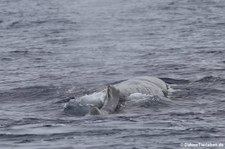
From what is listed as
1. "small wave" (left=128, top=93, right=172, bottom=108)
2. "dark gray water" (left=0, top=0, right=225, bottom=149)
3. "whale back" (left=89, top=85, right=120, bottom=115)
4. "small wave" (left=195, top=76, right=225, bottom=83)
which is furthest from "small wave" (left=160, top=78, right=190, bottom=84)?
"whale back" (left=89, top=85, right=120, bottom=115)

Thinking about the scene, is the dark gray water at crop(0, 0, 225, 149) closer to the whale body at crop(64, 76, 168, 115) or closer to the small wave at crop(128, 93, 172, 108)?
the small wave at crop(128, 93, 172, 108)

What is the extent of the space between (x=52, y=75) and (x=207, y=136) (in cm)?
970

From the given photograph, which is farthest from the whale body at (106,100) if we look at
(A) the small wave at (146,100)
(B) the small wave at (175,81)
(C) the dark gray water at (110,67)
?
(B) the small wave at (175,81)

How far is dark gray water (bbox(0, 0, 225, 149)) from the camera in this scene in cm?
1377

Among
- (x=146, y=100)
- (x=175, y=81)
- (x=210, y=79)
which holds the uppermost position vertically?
(x=146, y=100)

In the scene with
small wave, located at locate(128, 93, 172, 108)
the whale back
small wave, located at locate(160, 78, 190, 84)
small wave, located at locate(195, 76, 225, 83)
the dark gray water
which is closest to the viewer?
the dark gray water

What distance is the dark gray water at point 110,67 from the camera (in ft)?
45.2

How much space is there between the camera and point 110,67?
23391mm

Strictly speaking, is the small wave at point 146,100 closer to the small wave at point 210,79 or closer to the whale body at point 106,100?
the whale body at point 106,100

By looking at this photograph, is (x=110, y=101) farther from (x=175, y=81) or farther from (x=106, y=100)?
(x=175, y=81)

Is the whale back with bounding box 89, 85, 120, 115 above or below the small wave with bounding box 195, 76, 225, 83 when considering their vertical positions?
above

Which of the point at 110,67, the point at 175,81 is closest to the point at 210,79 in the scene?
the point at 175,81

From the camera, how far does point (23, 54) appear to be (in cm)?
2725

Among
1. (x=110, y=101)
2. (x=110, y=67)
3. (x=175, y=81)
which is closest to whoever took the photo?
(x=110, y=101)
